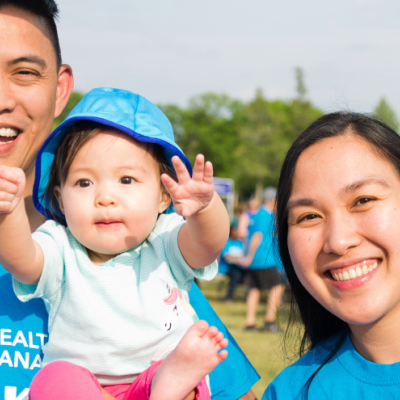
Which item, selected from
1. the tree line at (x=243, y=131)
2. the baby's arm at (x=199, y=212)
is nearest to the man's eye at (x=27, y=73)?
the baby's arm at (x=199, y=212)

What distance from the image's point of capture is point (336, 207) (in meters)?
1.82

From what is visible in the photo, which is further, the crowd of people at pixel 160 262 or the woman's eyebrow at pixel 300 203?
the woman's eyebrow at pixel 300 203

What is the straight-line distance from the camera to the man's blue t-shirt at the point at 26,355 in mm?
1902

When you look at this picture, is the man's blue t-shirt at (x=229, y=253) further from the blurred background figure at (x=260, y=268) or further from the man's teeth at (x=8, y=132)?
the man's teeth at (x=8, y=132)

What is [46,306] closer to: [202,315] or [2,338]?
[2,338]

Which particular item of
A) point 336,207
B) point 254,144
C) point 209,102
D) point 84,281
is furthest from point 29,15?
point 209,102

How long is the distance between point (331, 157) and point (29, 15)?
1.54 metres

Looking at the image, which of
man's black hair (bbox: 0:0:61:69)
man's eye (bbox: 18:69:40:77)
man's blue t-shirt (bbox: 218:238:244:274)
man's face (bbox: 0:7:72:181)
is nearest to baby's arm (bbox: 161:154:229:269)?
man's face (bbox: 0:7:72:181)

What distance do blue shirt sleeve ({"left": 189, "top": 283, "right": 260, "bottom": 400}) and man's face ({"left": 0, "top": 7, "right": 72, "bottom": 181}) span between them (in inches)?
41.3

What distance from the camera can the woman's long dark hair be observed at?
Answer: 6.45 ft

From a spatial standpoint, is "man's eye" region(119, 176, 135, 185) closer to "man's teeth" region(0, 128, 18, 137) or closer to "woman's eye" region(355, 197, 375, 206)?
"man's teeth" region(0, 128, 18, 137)

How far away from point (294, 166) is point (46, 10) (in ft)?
4.70

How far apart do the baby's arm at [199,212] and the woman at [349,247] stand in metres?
0.34

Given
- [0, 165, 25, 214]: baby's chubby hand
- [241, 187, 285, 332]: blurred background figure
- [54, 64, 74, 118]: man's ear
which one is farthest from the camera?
[241, 187, 285, 332]: blurred background figure
